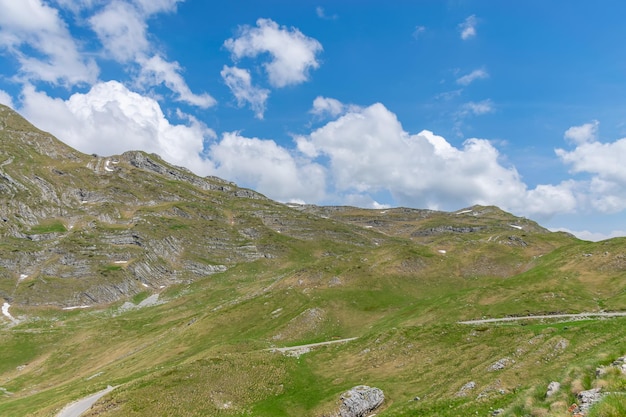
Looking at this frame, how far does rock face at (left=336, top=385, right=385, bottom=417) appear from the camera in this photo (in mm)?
43781

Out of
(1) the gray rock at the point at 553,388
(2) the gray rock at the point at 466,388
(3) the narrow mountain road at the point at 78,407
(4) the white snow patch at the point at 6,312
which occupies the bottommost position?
(3) the narrow mountain road at the point at 78,407

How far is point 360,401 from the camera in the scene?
1746 inches

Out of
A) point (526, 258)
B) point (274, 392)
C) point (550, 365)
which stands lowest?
point (274, 392)

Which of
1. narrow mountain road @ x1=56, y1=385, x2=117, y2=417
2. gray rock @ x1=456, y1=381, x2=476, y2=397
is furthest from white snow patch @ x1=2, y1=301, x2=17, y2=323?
gray rock @ x1=456, y1=381, x2=476, y2=397

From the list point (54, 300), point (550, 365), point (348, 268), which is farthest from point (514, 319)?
point (54, 300)

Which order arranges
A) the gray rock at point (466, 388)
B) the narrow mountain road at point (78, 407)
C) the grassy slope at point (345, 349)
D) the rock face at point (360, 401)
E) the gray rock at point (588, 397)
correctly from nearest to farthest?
the gray rock at point (588, 397), the gray rock at point (466, 388), the grassy slope at point (345, 349), the rock face at point (360, 401), the narrow mountain road at point (78, 407)

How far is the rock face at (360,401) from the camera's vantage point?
43.8m

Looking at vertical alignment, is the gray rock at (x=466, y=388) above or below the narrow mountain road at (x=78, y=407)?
above

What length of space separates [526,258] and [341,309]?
75.3 metres

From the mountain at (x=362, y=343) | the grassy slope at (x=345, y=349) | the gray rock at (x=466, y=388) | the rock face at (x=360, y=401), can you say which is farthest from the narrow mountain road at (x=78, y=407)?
the gray rock at (x=466, y=388)

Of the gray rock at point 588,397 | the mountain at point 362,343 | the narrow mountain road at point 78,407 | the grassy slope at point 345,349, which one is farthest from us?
the narrow mountain road at point 78,407

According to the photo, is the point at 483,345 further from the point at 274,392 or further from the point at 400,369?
the point at 274,392

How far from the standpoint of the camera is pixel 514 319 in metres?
66.3

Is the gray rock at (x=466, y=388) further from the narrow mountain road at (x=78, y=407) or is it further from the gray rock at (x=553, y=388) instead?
the narrow mountain road at (x=78, y=407)
